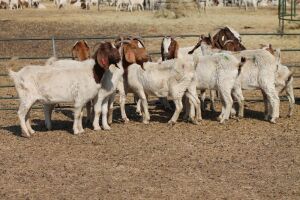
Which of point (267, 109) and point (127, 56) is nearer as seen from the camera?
point (127, 56)

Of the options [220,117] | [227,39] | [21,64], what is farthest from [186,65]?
[21,64]

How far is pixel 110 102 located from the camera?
11141mm

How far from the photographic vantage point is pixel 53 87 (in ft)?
32.8

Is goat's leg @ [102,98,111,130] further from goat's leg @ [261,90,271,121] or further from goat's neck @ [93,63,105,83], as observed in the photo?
goat's leg @ [261,90,271,121]

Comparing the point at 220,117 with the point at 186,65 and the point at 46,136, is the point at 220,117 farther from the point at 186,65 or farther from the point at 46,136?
the point at 46,136

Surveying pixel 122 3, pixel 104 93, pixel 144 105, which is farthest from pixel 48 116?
pixel 122 3

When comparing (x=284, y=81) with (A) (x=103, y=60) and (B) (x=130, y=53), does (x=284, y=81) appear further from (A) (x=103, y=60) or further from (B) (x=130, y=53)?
(A) (x=103, y=60)

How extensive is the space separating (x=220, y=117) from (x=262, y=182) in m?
3.62

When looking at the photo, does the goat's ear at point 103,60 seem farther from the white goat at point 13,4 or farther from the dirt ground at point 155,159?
the white goat at point 13,4

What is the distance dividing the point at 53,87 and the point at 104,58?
1004mm

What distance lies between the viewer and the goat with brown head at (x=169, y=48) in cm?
1196

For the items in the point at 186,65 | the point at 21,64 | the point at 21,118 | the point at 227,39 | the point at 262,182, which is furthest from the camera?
the point at 21,64

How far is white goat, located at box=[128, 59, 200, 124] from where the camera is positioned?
1087cm

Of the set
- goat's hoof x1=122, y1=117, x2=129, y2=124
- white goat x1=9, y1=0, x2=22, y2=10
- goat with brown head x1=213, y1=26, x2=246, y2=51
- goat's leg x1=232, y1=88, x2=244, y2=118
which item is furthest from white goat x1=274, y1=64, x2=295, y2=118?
white goat x1=9, y1=0, x2=22, y2=10
